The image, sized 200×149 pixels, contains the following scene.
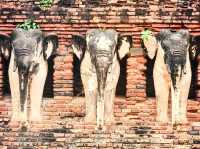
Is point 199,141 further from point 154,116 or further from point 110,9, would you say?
point 110,9

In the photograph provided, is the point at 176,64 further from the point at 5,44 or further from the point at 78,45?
the point at 5,44

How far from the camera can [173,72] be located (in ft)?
27.2

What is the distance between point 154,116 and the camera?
8797mm

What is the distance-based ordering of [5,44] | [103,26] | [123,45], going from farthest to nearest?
1. [103,26]
2. [5,44]
3. [123,45]

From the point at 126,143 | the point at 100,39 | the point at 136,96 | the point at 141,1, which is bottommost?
the point at 126,143

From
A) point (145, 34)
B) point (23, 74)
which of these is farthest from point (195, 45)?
point (23, 74)

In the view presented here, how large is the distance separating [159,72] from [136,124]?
75 cm

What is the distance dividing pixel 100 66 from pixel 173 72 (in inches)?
37.5

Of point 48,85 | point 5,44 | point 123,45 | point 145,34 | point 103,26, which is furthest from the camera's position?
point 48,85

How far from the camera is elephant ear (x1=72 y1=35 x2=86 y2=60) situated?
8570 millimetres

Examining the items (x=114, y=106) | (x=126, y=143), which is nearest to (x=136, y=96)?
(x=114, y=106)

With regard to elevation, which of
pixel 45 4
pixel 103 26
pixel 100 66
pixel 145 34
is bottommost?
pixel 100 66

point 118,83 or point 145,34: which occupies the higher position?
point 145,34

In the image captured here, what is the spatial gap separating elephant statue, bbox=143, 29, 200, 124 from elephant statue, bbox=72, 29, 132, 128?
468 millimetres
